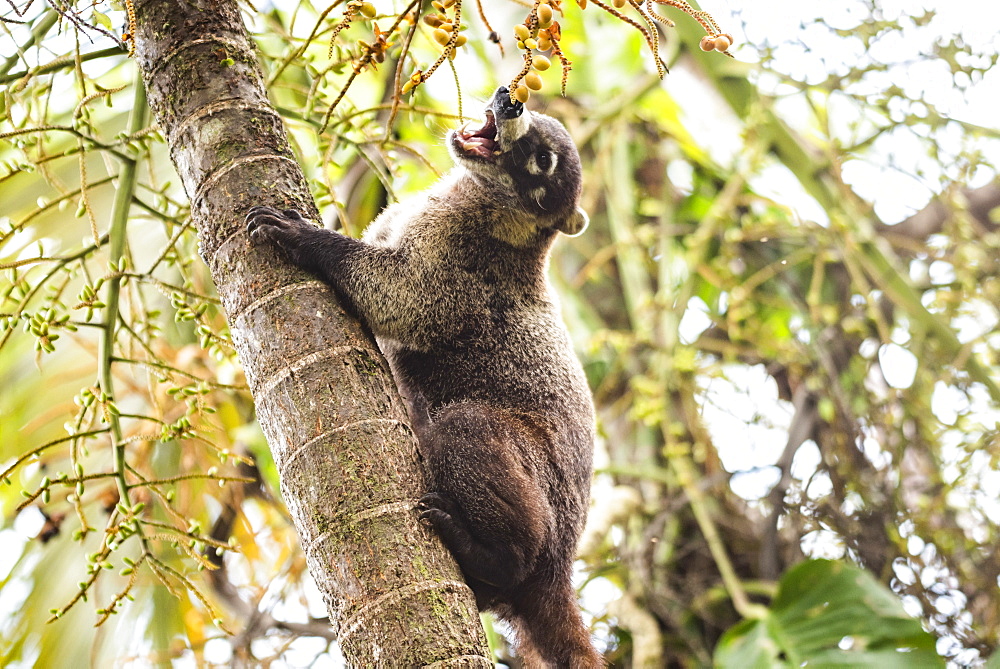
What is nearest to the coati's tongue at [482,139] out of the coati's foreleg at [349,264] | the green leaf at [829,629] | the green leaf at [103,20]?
the coati's foreleg at [349,264]

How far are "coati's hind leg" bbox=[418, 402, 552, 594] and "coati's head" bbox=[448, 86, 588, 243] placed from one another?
114 cm

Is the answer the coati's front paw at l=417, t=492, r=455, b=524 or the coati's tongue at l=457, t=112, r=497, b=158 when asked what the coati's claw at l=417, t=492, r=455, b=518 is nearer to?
the coati's front paw at l=417, t=492, r=455, b=524

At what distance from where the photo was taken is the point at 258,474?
172 inches

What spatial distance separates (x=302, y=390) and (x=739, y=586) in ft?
9.92

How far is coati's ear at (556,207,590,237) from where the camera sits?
3.91 meters

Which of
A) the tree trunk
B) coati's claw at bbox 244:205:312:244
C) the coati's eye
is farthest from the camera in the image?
the coati's eye

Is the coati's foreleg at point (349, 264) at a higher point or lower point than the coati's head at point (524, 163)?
lower

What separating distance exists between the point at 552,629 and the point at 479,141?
6.57ft

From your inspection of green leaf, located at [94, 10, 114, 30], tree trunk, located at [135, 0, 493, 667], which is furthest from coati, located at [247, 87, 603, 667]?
green leaf, located at [94, 10, 114, 30]

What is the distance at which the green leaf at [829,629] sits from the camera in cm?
340

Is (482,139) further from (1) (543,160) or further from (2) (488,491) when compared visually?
(2) (488,491)

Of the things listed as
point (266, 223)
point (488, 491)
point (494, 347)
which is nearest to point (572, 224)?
point (494, 347)

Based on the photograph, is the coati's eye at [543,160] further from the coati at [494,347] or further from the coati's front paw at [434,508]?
the coati's front paw at [434,508]

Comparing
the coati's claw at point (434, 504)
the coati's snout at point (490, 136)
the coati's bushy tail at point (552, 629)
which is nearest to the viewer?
the coati's claw at point (434, 504)
